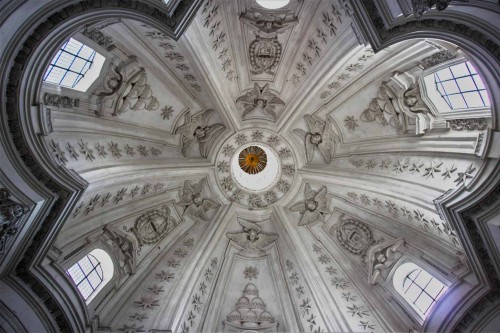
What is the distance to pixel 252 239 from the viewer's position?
18.7m

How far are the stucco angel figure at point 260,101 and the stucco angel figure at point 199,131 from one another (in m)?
1.48

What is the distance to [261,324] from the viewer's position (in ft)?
55.3

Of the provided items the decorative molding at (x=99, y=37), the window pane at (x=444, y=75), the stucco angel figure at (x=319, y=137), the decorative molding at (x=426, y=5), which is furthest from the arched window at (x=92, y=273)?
the window pane at (x=444, y=75)

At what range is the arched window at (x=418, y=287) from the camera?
1355 centimetres

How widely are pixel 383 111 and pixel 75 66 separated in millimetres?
11428

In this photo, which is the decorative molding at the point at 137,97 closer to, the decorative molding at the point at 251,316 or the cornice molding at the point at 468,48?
the cornice molding at the point at 468,48

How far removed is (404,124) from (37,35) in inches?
481

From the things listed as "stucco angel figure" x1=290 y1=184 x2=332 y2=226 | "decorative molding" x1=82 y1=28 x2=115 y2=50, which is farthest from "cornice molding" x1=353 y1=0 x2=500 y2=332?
"decorative molding" x1=82 y1=28 x2=115 y2=50

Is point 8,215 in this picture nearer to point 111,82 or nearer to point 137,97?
point 111,82

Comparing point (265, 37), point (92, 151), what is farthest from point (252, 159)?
point (92, 151)

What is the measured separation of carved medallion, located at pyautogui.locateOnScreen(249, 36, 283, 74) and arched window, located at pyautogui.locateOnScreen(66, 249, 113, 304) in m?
9.78

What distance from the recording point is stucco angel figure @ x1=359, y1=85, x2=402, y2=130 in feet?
49.1

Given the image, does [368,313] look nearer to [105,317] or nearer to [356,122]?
[356,122]

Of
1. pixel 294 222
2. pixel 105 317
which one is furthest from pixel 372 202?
pixel 105 317
